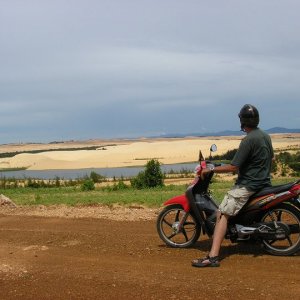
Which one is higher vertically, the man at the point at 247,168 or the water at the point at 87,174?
the man at the point at 247,168

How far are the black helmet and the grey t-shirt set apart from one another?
3.7 inches

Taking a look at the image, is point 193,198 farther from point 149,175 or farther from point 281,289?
point 149,175

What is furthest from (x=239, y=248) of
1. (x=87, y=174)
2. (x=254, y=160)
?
(x=87, y=174)

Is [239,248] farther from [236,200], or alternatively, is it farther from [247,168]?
[247,168]

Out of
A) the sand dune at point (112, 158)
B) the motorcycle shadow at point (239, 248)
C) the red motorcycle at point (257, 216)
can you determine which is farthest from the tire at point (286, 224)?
the sand dune at point (112, 158)

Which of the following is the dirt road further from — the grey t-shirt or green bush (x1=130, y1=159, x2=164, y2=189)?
green bush (x1=130, y1=159, x2=164, y2=189)

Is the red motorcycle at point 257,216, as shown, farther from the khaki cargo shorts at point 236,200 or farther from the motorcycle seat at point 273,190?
the khaki cargo shorts at point 236,200

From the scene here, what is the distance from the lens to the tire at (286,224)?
686cm

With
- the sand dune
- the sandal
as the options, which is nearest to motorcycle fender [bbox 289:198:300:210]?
the sandal

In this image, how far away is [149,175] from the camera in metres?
30.3

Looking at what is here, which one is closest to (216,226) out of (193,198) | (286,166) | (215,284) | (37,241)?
(193,198)

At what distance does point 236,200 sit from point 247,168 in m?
0.42

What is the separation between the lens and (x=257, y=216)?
7035 millimetres

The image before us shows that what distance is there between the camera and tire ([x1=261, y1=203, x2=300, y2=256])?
686cm
